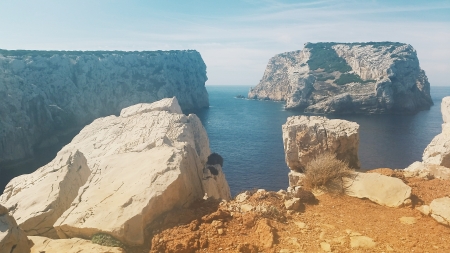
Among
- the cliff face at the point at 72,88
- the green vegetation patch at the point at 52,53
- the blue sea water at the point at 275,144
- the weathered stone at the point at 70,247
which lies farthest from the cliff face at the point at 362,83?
the weathered stone at the point at 70,247

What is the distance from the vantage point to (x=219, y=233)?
911cm

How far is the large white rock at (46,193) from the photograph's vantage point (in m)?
11.6

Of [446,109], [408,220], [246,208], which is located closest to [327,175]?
[408,220]

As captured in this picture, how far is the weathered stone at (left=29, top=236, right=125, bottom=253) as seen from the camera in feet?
28.2

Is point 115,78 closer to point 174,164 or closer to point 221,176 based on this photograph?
point 221,176

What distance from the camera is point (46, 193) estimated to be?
1288cm

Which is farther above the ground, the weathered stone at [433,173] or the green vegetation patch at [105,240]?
the weathered stone at [433,173]

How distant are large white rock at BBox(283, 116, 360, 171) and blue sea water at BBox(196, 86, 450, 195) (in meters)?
25.3

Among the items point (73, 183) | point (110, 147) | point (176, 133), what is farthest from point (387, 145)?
point (73, 183)

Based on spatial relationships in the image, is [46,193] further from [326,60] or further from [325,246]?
[326,60]

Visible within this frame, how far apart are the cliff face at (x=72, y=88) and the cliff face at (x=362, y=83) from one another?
171ft

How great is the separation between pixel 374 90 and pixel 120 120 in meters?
113

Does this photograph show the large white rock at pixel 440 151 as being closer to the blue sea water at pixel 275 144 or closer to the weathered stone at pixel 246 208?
the weathered stone at pixel 246 208

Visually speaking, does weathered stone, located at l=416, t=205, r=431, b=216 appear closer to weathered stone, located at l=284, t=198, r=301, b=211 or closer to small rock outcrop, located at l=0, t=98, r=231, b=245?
weathered stone, located at l=284, t=198, r=301, b=211
